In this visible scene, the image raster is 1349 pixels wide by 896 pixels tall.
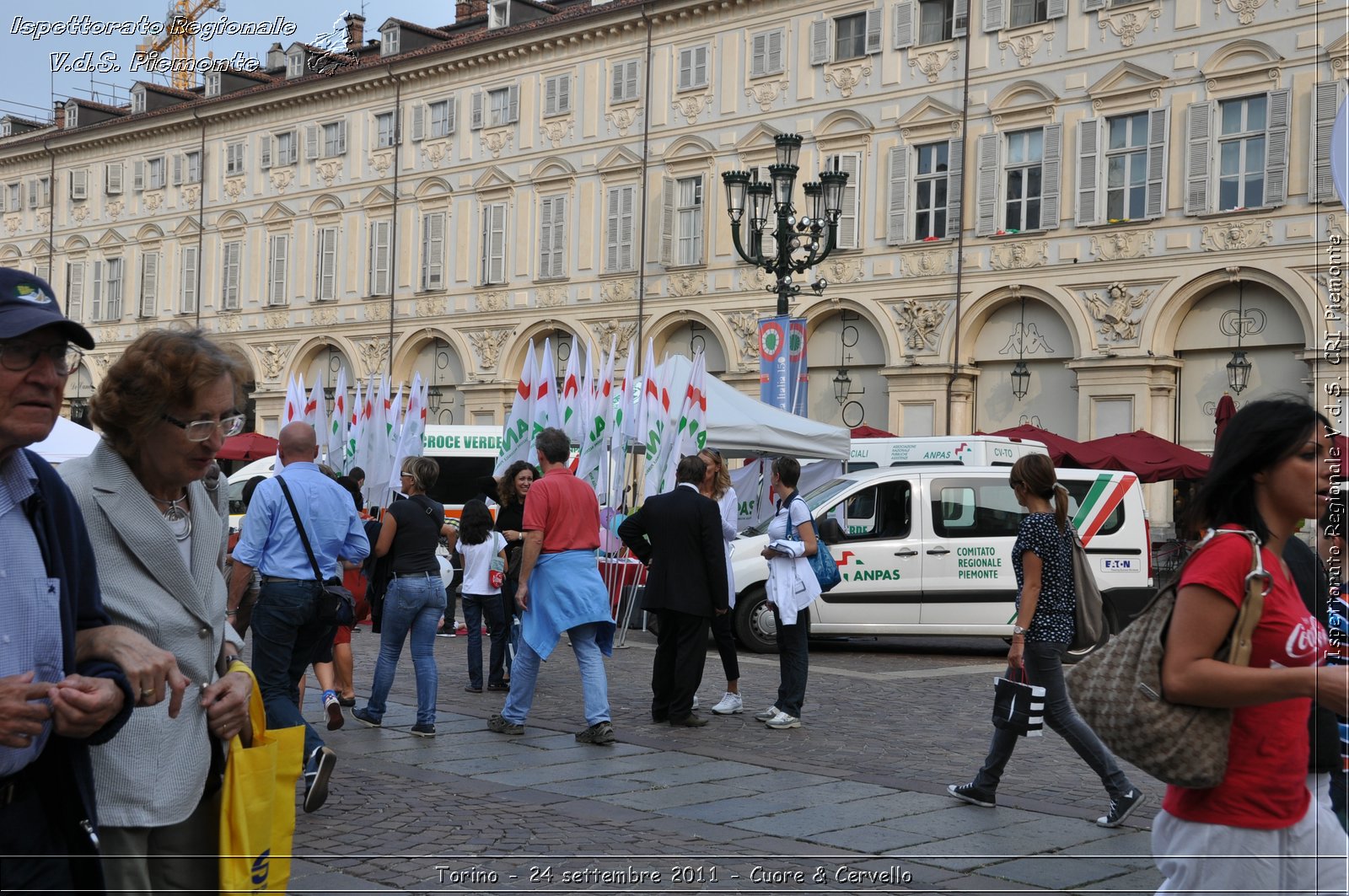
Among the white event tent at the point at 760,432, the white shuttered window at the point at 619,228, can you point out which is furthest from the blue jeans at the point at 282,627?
the white shuttered window at the point at 619,228

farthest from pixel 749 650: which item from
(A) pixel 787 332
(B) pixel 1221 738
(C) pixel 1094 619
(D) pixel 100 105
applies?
(D) pixel 100 105

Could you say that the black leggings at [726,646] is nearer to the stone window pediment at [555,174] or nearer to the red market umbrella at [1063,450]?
the red market umbrella at [1063,450]

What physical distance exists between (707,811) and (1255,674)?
4.43m

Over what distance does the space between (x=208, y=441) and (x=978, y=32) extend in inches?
1104

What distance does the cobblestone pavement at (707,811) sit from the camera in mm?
5879

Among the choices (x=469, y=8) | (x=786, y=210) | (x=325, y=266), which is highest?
(x=469, y=8)

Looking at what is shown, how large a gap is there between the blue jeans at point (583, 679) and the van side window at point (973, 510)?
23.4ft

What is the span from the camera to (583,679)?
916 centimetres

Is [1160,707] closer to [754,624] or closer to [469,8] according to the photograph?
[754,624]

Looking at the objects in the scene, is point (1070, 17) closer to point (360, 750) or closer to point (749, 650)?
point (749, 650)

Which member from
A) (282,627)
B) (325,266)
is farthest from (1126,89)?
(282,627)

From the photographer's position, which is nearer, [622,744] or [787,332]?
[622,744]

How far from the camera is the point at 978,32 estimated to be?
29219 millimetres

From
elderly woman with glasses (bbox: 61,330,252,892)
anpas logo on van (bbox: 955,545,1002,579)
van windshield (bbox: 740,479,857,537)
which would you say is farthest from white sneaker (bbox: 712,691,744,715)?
elderly woman with glasses (bbox: 61,330,252,892)
